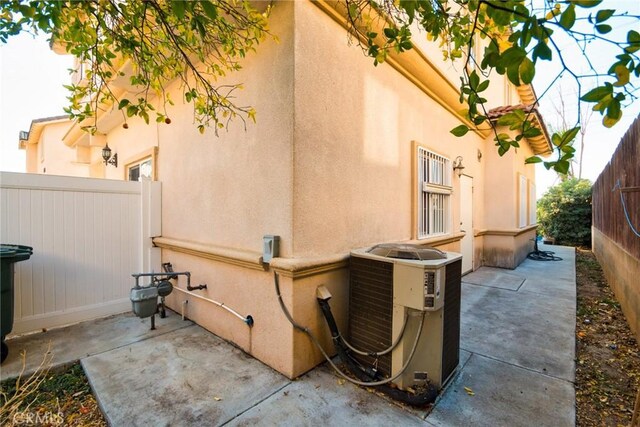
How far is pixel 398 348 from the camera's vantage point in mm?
2490

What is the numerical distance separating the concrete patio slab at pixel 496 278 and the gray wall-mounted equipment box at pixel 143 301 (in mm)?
5868

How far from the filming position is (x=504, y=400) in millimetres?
2408

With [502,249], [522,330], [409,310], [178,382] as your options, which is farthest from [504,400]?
[502,249]

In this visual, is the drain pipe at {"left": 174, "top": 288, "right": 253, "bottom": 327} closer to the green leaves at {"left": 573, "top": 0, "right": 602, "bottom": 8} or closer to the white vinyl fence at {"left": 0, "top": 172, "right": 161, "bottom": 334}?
the white vinyl fence at {"left": 0, "top": 172, "right": 161, "bottom": 334}

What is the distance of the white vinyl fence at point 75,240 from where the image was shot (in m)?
3.72

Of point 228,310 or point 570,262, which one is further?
point 570,262

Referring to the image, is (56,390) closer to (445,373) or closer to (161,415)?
(161,415)

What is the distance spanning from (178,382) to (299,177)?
7.16 feet

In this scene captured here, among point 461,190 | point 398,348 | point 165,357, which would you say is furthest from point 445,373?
point 461,190

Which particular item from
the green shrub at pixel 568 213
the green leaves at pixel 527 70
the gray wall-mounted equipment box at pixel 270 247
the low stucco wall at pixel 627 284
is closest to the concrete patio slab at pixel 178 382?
the gray wall-mounted equipment box at pixel 270 247

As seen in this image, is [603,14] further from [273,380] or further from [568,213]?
[568,213]

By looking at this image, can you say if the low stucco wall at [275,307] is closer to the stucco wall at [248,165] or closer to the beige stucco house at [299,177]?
the beige stucco house at [299,177]

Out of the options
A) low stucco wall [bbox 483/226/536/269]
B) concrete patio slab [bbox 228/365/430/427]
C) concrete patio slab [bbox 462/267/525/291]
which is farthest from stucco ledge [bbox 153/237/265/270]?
low stucco wall [bbox 483/226/536/269]

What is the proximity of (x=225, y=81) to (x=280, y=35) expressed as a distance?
3.66 ft
